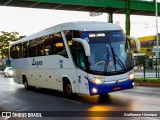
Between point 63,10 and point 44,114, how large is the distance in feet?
64.2

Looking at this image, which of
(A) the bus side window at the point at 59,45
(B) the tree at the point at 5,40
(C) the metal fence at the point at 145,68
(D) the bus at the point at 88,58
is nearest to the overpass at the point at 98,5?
(C) the metal fence at the point at 145,68

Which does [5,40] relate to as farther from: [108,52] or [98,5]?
[108,52]

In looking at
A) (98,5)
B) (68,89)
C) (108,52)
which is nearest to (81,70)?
(108,52)

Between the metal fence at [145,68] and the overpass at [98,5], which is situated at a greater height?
the overpass at [98,5]

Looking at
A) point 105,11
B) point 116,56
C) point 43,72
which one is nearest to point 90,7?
point 105,11

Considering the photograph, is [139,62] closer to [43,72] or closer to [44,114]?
[43,72]

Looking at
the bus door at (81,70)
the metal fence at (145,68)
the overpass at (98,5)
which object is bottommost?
the metal fence at (145,68)

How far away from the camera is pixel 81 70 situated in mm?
14852

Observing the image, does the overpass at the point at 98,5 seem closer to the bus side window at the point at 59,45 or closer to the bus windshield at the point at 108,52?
the bus side window at the point at 59,45

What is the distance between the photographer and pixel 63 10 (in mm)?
30875

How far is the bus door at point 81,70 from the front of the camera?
47.8 ft

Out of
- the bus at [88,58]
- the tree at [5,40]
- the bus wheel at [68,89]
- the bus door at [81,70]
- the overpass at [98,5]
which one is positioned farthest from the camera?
the tree at [5,40]

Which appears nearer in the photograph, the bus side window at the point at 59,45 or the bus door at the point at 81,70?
the bus door at the point at 81,70

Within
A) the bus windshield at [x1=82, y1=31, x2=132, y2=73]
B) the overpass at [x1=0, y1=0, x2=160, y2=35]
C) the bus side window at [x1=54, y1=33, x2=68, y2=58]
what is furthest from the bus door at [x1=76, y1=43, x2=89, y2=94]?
the overpass at [x1=0, y1=0, x2=160, y2=35]
